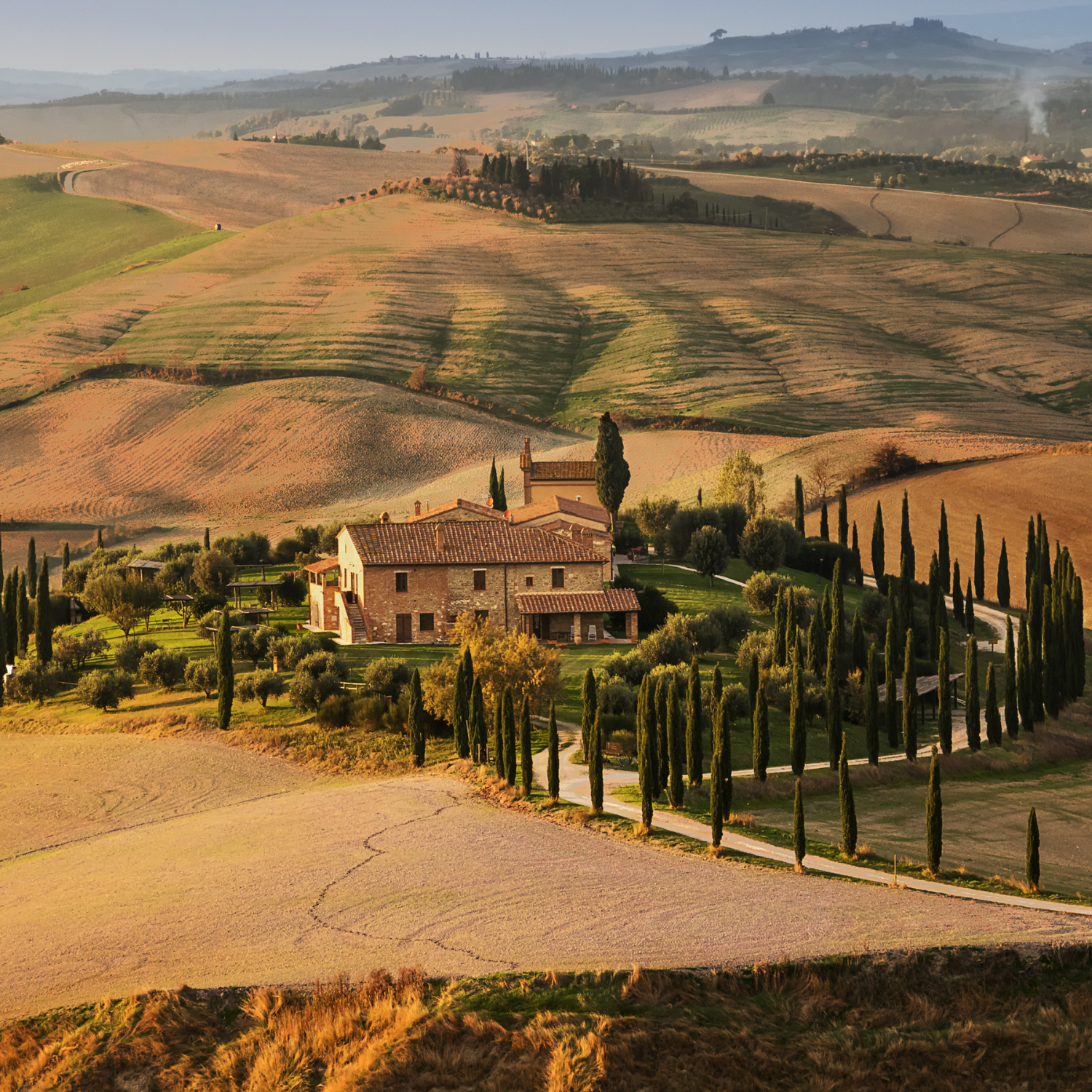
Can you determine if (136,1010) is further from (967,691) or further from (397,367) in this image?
(397,367)

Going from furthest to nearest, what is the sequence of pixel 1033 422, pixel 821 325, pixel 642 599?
1. pixel 821 325
2. pixel 1033 422
3. pixel 642 599

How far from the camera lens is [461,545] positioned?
6856 centimetres

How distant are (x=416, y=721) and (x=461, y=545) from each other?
65.9 ft

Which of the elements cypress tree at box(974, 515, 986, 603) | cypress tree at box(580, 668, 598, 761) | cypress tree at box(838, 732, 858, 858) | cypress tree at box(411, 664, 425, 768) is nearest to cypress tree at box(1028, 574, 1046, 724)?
cypress tree at box(580, 668, 598, 761)

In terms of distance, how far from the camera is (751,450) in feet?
389

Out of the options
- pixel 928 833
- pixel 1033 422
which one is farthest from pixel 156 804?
pixel 1033 422

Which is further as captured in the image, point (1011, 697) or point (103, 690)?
point (103, 690)

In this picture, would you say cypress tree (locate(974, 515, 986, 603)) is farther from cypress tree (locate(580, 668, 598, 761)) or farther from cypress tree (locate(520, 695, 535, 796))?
cypress tree (locate(520, 695, 535, 796))

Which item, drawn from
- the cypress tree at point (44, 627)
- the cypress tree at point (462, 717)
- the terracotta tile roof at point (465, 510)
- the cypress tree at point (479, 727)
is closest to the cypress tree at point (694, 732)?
the cypress tree at point (479, 727)

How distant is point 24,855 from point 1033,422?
104537 millimetres

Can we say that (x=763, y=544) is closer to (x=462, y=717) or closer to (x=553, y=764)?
(x=462, y=717)

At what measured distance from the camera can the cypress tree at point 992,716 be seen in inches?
2072

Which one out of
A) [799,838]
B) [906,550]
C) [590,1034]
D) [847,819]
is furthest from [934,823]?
[906,550]

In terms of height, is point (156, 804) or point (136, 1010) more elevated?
point (136, 1010)
